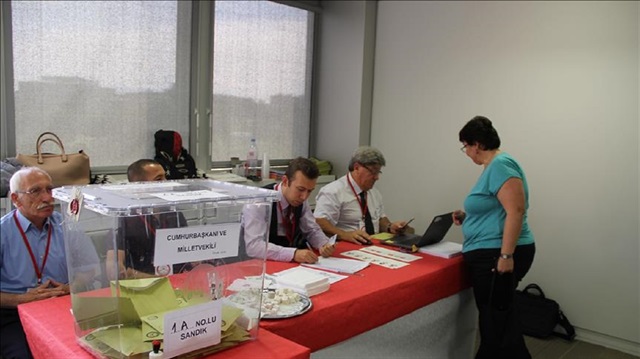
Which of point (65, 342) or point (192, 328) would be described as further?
point (65, 342)

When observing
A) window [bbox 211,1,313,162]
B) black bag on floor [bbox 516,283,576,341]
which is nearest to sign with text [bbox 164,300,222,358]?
black bag on floor [bbox 516,283,576,341]

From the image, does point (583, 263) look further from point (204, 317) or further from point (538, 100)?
point (204, 317)


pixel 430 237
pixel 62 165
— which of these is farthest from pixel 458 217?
pixel 62 165

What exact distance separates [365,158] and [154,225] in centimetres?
203

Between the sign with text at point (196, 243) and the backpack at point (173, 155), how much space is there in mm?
2594

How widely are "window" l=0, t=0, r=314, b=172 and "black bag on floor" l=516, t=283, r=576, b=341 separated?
2468mm

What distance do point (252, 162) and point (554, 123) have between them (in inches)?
93.7

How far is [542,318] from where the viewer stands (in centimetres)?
354

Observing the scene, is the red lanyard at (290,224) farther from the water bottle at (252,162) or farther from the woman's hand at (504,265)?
the water bottle at (252,162)

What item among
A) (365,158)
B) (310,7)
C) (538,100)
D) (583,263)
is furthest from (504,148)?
(310,7)

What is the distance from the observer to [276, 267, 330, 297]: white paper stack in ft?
6.02

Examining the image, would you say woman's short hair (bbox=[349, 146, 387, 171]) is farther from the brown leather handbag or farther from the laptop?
the brown leather handbag

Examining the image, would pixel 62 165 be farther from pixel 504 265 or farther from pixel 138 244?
pixel 504 265

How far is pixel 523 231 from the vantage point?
8.61 ft
